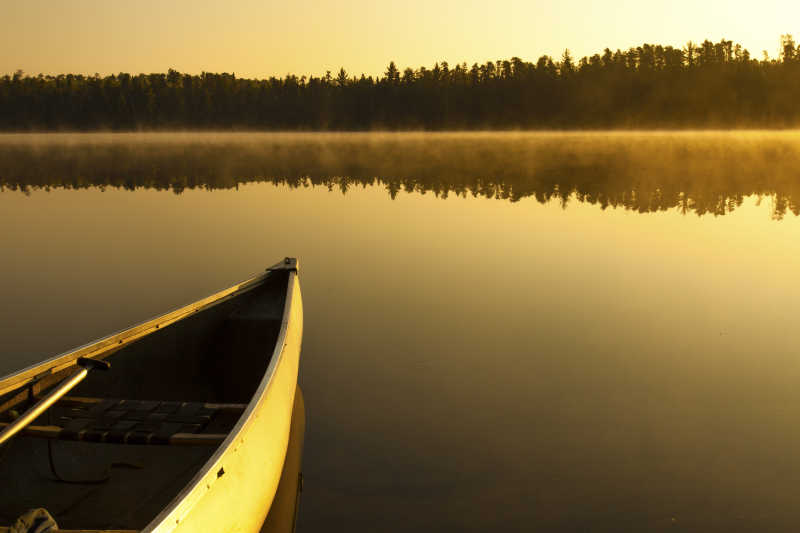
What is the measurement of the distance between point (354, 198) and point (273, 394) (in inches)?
873

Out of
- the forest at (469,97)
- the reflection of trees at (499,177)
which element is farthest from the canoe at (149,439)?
the forest at (469,97)

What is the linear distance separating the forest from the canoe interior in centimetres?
13895

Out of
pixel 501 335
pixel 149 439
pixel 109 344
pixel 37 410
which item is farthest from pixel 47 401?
pixel 501 335

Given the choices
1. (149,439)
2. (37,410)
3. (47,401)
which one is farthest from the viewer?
(149,439)

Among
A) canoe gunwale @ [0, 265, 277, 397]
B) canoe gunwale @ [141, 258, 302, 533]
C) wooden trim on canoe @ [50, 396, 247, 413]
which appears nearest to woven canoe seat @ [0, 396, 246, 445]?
wooden trim on canoe @ [50, 396, 247, 413]

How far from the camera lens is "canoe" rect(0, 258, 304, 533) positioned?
4.12 meters

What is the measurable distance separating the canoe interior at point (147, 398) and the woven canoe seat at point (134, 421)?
98mm

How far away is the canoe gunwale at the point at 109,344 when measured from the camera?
200 inches

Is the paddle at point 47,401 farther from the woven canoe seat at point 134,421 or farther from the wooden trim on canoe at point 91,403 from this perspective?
the wooden trim on canoe at point 91,403

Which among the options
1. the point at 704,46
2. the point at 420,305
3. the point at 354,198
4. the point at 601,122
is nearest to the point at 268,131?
the point at 601,122

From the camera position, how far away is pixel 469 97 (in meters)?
145

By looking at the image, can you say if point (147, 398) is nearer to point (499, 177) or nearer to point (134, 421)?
point (134, 421)

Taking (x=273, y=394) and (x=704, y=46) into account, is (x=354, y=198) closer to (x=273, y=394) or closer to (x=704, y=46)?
(x=273, y=394)

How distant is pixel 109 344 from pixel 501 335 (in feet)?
17.1
